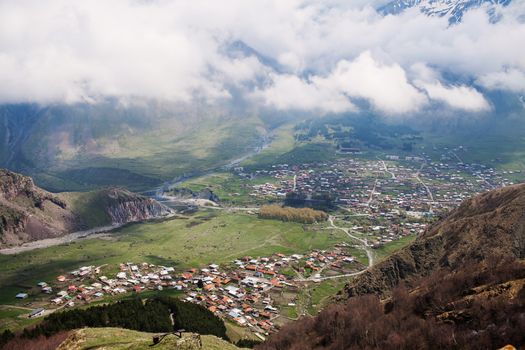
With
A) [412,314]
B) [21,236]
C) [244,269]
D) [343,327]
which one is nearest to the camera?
[412,314]

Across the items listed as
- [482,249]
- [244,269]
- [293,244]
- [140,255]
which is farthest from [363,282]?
[140,255]

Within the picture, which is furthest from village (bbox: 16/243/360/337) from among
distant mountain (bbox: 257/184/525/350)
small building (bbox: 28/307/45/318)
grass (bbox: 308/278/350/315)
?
distant mountain (bbox: 257/184/525/350)

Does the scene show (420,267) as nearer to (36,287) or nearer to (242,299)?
(242,299)

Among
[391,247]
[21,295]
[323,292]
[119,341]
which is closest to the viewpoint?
[119,341]

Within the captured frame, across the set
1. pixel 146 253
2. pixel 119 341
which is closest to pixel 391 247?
pixel 146 253

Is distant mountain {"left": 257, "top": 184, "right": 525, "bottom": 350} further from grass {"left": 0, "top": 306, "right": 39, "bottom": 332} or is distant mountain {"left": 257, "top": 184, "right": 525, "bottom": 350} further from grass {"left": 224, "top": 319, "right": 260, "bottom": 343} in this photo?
grass {"left": 0, "top": 306, "right": 39, "bottom": 332}

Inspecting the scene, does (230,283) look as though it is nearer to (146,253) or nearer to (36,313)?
(146,253)

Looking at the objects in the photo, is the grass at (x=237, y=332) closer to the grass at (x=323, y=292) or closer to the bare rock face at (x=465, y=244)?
the grass at (x=323, y=292)
